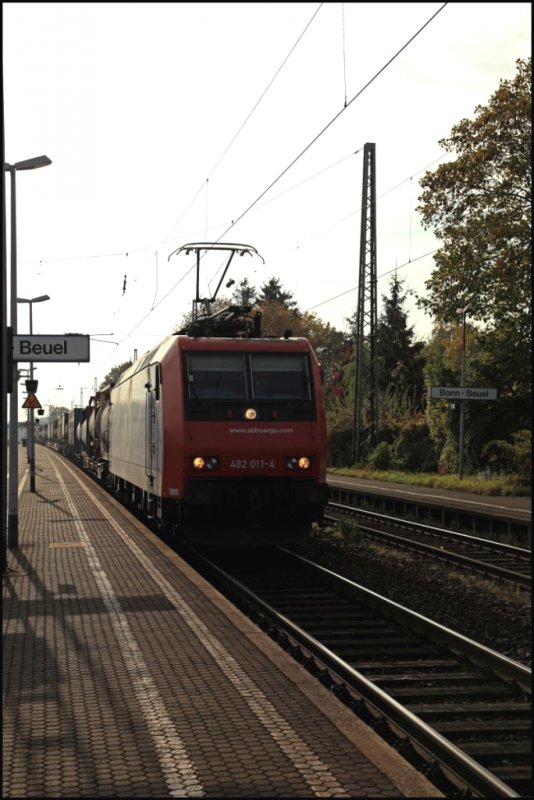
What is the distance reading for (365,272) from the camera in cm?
3225

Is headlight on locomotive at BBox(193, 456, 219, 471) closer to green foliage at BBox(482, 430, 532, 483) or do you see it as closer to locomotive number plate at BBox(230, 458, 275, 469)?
locomotive number plate at BBox(230, 458, 275, 469)

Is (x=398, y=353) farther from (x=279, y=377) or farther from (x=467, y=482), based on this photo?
(x=279, y=377)

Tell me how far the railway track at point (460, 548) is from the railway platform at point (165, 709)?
4449 millimetres

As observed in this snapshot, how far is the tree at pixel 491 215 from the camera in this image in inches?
1048

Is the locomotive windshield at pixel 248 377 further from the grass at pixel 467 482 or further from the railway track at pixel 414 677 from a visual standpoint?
the grass at pixel 467 482

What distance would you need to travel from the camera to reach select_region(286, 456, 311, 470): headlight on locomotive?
13.9m

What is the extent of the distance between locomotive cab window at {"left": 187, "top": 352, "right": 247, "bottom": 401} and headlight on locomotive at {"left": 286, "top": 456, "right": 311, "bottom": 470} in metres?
1.05

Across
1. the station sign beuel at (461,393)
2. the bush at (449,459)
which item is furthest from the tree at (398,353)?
the station sign beuel at (461,393)

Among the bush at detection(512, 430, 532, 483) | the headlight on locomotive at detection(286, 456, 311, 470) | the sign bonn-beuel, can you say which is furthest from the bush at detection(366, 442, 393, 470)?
the sign bonn-beuel

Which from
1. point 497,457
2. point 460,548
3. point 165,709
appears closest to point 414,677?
point 165,709

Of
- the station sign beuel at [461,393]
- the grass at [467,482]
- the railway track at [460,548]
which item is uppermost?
the station sign beuel at [461,393]

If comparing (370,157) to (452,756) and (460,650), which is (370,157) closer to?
(460,650)

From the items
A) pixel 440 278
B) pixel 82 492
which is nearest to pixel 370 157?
pixel 440 278

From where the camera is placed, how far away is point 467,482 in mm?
28141
